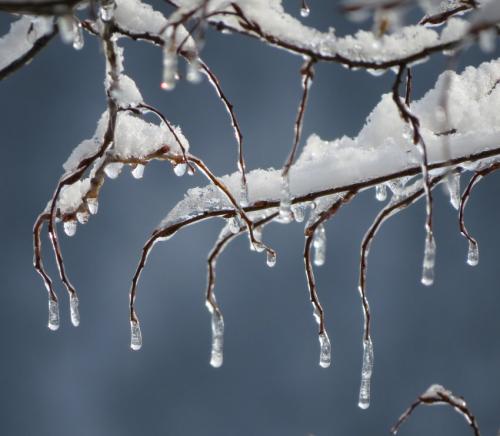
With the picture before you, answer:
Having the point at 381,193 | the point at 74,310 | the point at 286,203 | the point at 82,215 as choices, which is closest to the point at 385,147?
the point at 286,203

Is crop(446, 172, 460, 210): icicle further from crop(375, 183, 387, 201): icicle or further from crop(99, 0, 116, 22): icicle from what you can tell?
crop(99, 0, 116, 22): icicle

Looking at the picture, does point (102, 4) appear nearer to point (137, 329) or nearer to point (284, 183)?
point (284, 183)

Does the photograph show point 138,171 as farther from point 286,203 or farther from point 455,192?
point 455,192

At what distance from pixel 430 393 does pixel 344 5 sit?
69 centimetres

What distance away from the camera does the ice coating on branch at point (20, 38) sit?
40.3 inches

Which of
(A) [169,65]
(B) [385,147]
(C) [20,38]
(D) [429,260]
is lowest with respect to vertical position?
(D) [429,260]

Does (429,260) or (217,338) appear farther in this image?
(217,338)

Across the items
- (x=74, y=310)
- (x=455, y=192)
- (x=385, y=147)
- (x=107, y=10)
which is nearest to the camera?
(x=107, y=10)

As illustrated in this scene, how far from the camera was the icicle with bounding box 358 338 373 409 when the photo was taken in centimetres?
134

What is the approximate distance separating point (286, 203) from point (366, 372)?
0.54 meters

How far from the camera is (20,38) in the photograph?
1113 mm

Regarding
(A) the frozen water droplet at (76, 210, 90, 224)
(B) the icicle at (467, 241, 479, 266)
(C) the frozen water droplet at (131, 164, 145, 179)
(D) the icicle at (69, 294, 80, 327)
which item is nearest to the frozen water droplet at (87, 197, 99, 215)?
(A) the frozen water droplet at (76, 210, 90, 224)

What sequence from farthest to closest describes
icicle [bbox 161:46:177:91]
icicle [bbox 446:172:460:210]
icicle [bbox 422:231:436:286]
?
icicle [bbox 446:172:460:210], icicle [bbox 422:231:436:286], icicle [bbox 161:46:177:91]

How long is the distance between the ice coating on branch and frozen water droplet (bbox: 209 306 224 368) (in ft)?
2.12
